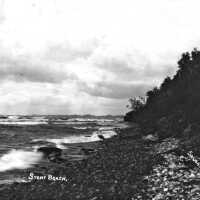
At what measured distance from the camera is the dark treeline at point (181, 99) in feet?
139

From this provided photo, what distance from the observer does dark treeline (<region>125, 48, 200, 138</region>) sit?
4250 centimetres

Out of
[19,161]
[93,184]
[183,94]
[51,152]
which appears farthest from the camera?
[183,94]

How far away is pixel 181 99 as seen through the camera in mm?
58094

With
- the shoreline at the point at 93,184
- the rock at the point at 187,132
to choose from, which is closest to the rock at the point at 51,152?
the shoreline at the point at 93,184

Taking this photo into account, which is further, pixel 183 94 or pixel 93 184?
pixel 183 94

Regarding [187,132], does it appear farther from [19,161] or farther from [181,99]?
[181,99]

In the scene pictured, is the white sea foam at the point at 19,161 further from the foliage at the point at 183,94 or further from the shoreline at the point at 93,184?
the foliage at the point at 183,94

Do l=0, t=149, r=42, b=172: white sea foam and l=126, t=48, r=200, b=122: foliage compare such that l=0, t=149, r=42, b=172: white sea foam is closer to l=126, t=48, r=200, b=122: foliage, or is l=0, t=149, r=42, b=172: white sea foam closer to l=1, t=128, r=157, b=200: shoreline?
l=1, t=128, r=157, b=200: shoreline

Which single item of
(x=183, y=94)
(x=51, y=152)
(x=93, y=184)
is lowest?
(x=51, y=152)

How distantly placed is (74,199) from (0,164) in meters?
17.4

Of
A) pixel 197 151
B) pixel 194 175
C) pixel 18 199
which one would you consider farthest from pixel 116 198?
pixel 197 151

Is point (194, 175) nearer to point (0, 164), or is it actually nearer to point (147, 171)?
point (147, 171)

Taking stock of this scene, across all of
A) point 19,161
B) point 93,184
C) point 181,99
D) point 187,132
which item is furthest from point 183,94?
point 93,184

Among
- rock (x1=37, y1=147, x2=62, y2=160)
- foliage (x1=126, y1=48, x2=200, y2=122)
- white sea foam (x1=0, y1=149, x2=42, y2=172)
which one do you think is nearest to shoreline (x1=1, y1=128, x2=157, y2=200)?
white sea foam (x1=0, y1=149, x2=42, y2=172)
